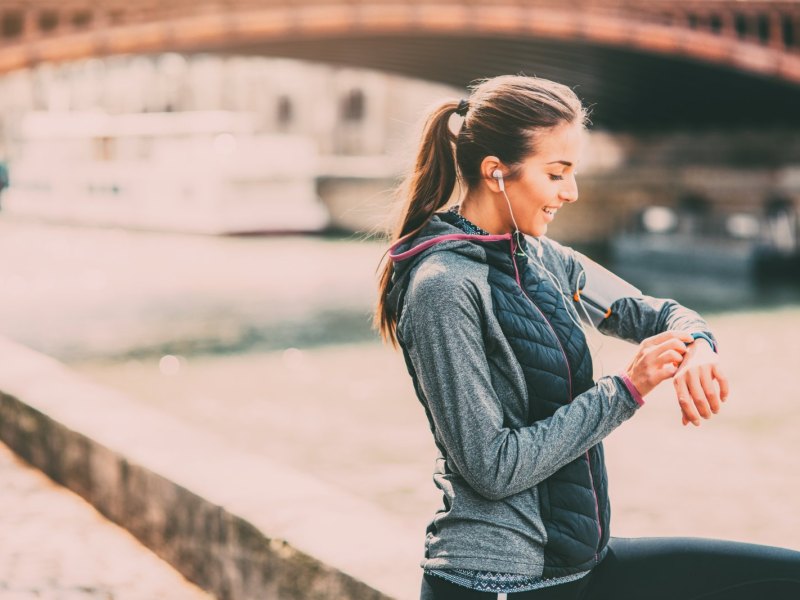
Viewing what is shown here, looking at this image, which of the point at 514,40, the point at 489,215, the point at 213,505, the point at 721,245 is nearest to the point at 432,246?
the point at 489,215

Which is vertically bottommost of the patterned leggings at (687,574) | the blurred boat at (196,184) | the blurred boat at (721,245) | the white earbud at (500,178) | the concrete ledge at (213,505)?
the blurred boat at (196,184)

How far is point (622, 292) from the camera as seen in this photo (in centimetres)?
157

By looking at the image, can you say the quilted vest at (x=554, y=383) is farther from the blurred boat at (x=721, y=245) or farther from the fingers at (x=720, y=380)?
the blurred boat at (x=721, y=245)

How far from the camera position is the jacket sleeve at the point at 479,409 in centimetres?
128

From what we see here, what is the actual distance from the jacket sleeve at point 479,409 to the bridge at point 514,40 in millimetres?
12444

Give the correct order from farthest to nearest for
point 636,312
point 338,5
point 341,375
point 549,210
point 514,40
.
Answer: point 514,40
point 338,5
point 341,375
point 636,312
point 549,210

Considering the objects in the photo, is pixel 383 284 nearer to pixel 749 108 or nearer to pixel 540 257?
pixel 540 257

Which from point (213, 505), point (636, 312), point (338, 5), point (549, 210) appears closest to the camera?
point (549, 210)

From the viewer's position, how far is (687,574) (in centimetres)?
141

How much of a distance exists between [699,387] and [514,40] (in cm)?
1667

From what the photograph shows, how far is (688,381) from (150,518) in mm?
1701

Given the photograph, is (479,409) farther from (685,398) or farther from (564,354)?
(685,398)

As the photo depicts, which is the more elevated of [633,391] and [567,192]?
[567,192]

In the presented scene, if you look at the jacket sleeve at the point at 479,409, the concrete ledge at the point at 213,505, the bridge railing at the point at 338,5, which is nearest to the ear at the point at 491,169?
the jacket sleeve at the point at 479,409
